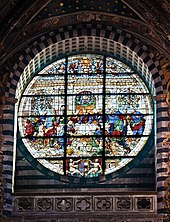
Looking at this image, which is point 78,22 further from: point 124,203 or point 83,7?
point 124,203

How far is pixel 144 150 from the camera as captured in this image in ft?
76.6

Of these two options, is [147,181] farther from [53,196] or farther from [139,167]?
[53,196]

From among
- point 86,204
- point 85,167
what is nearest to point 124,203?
point 86,204

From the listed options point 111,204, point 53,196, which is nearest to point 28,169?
point 53,196

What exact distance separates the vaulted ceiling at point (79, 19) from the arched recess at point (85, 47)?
26 centimetres

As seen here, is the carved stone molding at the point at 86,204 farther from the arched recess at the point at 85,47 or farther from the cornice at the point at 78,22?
the cornice at the point at 78,22

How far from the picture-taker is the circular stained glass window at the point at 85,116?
23.4 metres

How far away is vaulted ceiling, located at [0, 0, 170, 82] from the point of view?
22.5 m

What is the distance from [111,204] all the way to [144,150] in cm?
201

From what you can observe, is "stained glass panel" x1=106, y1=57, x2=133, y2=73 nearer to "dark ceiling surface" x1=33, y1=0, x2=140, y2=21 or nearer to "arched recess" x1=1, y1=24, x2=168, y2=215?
"arched recess" x1=1, y1=24, x2=168, y2=215

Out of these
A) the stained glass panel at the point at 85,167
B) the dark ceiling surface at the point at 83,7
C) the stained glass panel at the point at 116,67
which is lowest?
the stained glass panel at the point at 85,167

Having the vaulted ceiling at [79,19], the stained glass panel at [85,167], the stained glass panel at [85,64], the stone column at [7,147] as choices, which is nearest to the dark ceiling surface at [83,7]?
the vaulted ceiling at [79,19]

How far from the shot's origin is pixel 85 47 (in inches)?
976

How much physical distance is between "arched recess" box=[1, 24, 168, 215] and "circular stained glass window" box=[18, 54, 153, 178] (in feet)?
1.14
